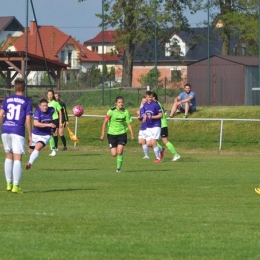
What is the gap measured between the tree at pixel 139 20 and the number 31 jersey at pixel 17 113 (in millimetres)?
28320

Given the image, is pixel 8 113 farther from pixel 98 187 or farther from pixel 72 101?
pixel 72 101

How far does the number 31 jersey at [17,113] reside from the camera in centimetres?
1509

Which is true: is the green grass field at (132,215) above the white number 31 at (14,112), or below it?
below

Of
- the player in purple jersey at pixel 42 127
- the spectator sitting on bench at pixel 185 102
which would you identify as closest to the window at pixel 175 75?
the spectator sitting on bench at pixel 185 102

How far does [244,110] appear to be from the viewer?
115 feet

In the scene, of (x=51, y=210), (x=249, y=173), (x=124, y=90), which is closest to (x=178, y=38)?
(x=124, y=90)

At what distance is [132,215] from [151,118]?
1276 centimetres

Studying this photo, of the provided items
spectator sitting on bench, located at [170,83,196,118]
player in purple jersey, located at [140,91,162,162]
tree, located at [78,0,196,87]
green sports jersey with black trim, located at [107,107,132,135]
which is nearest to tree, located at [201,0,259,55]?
tree, located at [78,0,196,87]

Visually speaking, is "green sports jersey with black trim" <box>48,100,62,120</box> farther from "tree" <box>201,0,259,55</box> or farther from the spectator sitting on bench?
"tree" <box>201,0,259,55</box>

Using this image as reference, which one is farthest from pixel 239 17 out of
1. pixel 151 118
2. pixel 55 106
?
pixel 151 118

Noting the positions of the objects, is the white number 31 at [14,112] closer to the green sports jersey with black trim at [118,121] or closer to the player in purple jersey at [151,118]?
the green sports jersey with black trim at [118,121]

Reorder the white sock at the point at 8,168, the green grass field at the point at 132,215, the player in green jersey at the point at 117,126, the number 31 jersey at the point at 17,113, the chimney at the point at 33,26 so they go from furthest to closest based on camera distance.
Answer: the chimney at the point at 33,26, the player in green jersey at the point at 117,126, the white sock at the point at 8,168, the number 31 jersey at the point at 17,113, the green grass field at the point at 132,215

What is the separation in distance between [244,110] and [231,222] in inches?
952

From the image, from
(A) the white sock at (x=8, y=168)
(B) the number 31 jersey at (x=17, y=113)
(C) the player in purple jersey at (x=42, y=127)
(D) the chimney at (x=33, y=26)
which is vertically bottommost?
(A) the white sock at (x=8, y=168)
